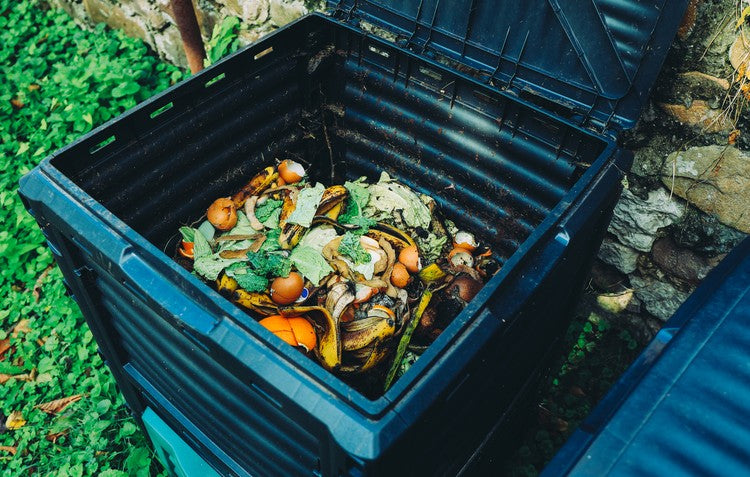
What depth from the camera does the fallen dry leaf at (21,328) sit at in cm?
327

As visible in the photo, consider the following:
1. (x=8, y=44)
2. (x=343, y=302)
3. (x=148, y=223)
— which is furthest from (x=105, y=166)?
(x=8, y=44)

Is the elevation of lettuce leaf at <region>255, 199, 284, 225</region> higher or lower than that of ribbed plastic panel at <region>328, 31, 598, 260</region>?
lower

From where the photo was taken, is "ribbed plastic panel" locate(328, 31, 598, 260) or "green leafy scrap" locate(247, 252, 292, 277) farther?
"green leafy scrap" locate(247, 252, 292, 277)

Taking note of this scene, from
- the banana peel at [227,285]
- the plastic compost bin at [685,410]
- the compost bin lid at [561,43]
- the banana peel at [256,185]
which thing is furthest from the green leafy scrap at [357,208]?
the plastic compost bin at [685,410]

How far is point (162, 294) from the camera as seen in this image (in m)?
1.59

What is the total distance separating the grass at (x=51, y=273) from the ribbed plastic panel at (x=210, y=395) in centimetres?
96

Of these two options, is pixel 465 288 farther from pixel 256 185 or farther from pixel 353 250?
pixel 256 185

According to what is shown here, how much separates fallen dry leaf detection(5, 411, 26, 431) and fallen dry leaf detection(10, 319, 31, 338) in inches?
19.0

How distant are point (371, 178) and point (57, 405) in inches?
79.5

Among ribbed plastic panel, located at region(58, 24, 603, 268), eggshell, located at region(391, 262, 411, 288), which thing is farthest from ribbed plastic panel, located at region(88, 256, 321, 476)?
eggshell, located at region(391, 262, 411, 288)

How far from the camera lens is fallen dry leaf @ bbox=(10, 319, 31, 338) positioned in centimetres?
327

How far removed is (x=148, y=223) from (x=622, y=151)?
1.90 metres

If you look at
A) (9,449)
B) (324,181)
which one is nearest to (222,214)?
(324,181)

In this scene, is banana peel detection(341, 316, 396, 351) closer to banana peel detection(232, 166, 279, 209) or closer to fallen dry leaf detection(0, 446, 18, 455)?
banana peel detection(232, 166, 279, 209)
